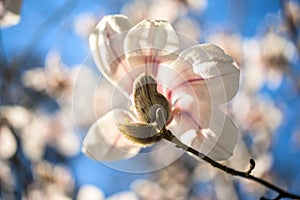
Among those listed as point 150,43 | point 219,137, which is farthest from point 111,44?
point 219,137

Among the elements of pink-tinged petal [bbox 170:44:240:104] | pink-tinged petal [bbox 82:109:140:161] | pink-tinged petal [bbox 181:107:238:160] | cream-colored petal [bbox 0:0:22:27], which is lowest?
pink-tinged petal [bbox 82:109:140:161]

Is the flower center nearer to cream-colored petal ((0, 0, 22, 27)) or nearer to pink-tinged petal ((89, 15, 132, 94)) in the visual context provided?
pink-tinged petal ((89, 15, 132, 94))

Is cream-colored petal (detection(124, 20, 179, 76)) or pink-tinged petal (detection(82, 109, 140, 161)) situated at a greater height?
cream-colored petal (detection(124, 20, 179, 76))

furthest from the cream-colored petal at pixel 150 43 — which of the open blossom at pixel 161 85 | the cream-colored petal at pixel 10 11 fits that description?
the cream-colored petal at pixel 10 11

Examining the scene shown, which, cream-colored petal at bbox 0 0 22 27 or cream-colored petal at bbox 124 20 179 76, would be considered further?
cream-colored petal at bbox 0 0 22 27

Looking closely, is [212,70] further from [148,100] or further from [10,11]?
[10,11]

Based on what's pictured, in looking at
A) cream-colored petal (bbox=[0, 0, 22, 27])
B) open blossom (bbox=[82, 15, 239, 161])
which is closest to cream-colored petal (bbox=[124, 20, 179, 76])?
open blossom (bbox=[82, 15, 239, 161])

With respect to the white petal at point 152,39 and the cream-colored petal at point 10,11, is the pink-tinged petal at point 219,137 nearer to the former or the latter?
the white petal at point 152,39
